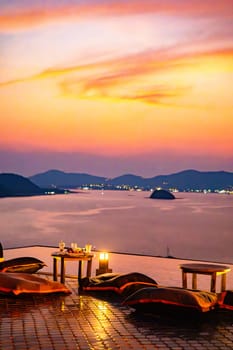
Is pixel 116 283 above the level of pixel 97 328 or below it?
above

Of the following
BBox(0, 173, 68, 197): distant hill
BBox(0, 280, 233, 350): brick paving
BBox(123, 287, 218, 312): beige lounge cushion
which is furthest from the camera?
BBox(0, 173, 68, 197): distant hill

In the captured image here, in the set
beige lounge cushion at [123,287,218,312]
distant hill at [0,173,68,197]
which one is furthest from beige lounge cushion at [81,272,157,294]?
distant hill at [0,173,68,197]

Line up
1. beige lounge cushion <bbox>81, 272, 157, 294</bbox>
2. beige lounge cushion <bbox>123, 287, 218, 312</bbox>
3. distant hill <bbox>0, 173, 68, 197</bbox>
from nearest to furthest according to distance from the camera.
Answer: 1. beige lounge cushion <bbox>123, 287, 218, 312</bbox>
2. beige lounge cushion <bbox>81, 272, 157, 294</bbox>
3. distant hill <bbox>0, 173, 68, 197</bbox>

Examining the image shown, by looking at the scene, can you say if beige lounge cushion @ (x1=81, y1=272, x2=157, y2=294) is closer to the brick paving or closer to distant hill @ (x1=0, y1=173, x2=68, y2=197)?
the brick paving

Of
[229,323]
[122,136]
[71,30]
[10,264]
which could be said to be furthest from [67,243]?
[229,323]

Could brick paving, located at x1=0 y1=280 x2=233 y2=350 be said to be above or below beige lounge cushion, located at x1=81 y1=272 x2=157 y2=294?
below

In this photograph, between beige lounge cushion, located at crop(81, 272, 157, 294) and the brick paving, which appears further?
beige lounge cushion, located at crop(81, 272, 157, 294)

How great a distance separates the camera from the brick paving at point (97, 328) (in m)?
3.82

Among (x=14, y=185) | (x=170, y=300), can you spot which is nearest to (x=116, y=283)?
(x=170, y=300)

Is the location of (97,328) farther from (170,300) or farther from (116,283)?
(116,283)

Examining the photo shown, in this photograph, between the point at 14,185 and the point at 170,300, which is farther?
the point at 14,185

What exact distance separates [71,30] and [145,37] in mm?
1340

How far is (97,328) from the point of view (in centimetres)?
427

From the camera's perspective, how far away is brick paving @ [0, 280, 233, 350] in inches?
150
